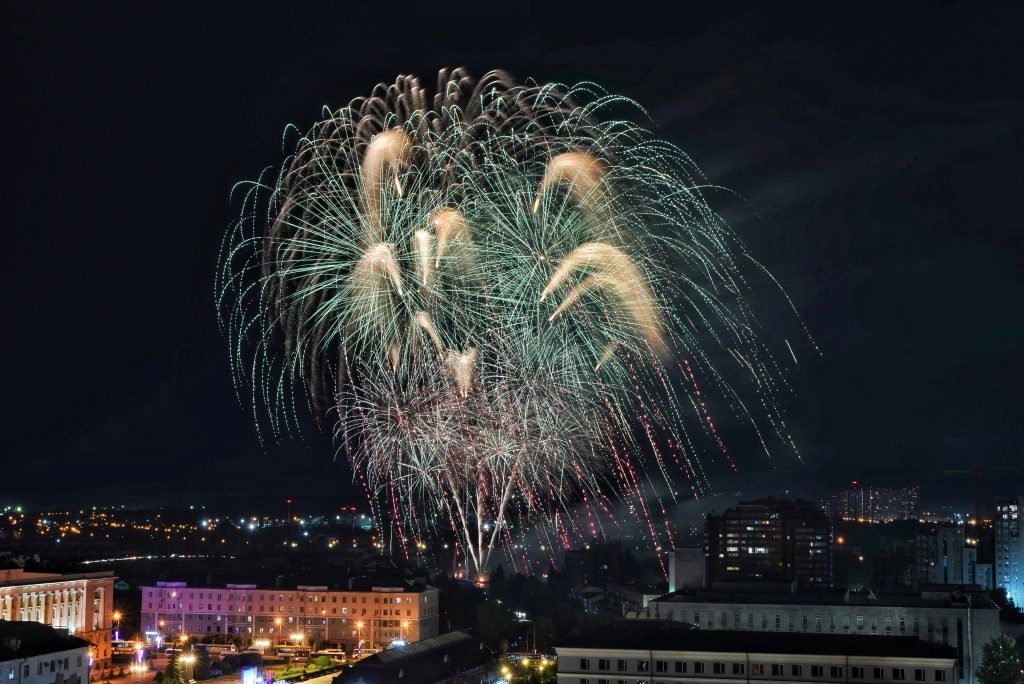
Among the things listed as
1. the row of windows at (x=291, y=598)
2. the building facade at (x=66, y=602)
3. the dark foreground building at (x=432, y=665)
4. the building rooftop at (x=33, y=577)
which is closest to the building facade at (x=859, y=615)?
the dark foreground building at (x=432, y=665)

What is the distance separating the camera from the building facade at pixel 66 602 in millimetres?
40594

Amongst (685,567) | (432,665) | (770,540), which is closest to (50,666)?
(432,665)

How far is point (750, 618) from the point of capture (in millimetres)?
43406

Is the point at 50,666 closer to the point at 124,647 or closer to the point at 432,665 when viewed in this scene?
the point at 432,665

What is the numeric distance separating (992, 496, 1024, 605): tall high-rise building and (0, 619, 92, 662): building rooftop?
72032 millimetres

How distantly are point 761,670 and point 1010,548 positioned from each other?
227 feet

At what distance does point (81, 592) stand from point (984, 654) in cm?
3373

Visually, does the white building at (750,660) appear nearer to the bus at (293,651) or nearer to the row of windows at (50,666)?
the row of windows at (50,666)

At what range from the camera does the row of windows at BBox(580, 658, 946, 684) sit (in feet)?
85.7

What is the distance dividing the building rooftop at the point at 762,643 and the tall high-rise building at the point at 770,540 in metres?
66.6

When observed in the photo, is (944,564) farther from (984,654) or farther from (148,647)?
(148,647)

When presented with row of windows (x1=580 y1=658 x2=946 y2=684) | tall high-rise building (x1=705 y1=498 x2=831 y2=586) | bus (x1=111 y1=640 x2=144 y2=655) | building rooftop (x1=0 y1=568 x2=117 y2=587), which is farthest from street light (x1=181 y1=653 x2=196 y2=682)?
tall high-rise building (x1=705 y1=498 x2=831 y2=586)

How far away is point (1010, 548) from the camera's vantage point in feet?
286

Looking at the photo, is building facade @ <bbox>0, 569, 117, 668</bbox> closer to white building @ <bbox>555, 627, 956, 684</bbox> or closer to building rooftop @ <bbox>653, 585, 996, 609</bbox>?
white building @ <bbox>555, 627, 956, 684</bbox>
